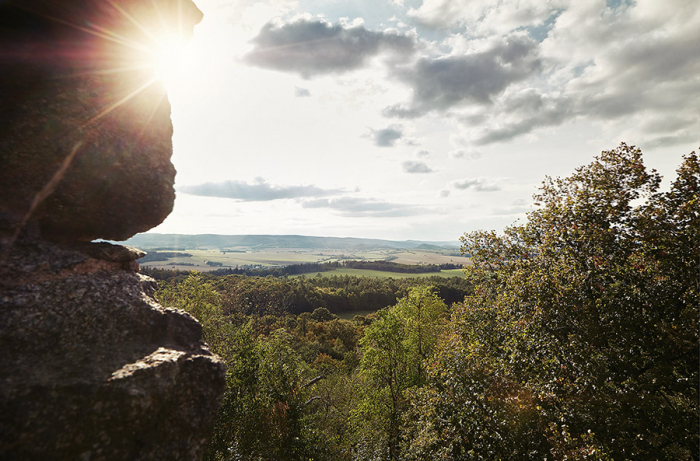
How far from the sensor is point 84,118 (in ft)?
26.5

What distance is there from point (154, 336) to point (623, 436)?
16.1m

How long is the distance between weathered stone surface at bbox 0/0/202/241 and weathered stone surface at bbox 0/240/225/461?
1411 millimetres

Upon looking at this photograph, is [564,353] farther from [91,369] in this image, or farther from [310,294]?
[310,294]

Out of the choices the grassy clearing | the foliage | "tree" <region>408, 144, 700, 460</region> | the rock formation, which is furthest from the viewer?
the grassy clearing

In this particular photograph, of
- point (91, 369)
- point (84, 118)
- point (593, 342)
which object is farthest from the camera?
point (593, 342)

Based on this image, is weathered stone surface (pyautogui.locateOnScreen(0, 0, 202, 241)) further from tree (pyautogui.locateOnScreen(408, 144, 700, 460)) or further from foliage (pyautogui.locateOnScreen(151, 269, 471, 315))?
foliage (pyautogui.locateOnScreen(151, 269, 471, 315))

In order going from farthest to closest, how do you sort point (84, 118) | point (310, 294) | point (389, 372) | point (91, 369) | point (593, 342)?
point (310, 294)
point (389, 372)
point (593, 342)
point (84, 118)
point (91, 369)

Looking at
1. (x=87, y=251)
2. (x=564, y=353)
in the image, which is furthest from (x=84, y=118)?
(x=564, y=353)

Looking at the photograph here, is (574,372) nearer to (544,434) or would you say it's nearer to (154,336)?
(544,434)

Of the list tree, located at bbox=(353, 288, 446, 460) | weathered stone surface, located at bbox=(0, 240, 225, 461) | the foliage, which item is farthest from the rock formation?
the foliage

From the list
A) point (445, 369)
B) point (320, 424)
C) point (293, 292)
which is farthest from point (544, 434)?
point (293, 292)

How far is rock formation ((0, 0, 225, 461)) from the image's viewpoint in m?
5.57

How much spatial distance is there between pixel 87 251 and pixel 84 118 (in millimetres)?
3725

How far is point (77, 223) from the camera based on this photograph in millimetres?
8250
